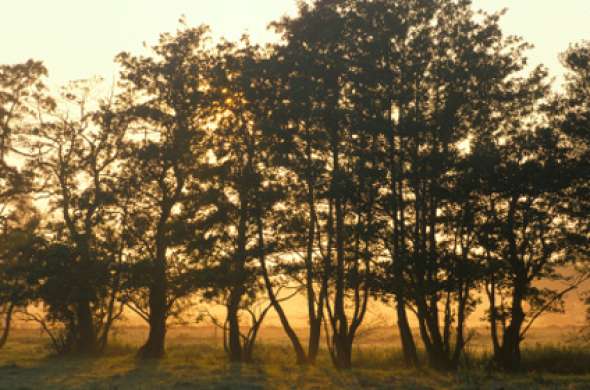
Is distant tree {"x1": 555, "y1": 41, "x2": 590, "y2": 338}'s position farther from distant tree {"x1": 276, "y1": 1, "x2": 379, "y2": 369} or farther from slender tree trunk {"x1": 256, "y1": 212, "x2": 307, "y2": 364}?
slender tree trunk {"x1": 256, "y1": 212, "x2": 307, "y2": 364}

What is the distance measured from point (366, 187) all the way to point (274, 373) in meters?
9.90

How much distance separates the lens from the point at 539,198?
31547 millimetres

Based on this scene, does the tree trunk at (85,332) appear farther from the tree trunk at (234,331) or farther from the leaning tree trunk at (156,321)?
the tree trunk at (234,331)

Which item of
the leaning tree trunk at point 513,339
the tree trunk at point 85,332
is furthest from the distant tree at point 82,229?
the leaning tree trunk at point 513,339

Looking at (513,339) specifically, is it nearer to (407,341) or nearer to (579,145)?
(407,341)

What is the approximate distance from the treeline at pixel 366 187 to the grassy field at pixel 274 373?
231cm

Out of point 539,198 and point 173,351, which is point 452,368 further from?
point 173,351

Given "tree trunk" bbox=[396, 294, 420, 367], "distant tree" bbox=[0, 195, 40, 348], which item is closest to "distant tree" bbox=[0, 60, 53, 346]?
"distant tree" bbox=[0, 195, 40, 348]

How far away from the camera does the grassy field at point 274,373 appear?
25.8 m

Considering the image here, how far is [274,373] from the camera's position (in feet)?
99.8

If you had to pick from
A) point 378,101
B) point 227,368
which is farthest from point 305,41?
point 227,368

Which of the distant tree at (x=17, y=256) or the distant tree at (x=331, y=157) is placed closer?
the distant tree at (x=331, y=157)

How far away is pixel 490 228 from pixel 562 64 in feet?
34.5

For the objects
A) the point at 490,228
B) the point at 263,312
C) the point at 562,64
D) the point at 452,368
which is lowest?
the point at 452,368
